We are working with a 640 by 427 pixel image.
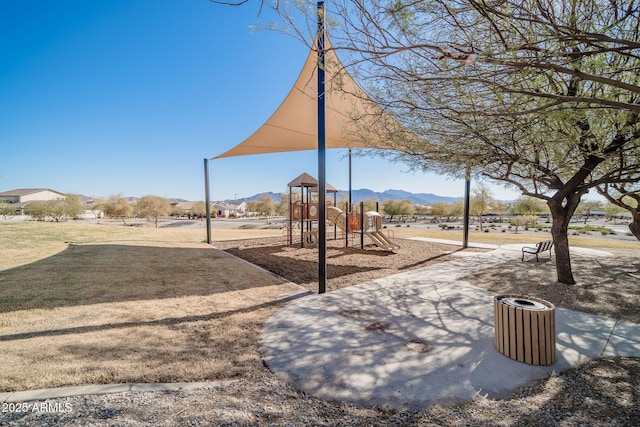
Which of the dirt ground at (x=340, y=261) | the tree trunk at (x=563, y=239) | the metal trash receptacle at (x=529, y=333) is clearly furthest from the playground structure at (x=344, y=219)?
the metal trash receptacle at (x=529, y=333)

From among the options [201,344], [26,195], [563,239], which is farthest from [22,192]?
[563,239]

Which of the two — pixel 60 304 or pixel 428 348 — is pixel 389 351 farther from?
pixel 60 304

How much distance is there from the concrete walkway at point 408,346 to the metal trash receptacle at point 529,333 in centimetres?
10

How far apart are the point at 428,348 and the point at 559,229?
4.76 meters

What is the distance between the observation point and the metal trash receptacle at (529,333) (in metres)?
2.71

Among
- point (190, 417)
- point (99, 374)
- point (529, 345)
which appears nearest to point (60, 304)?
point (99, 374)

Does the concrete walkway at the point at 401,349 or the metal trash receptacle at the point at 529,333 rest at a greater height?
the metal trash receptacle at the point at 529,333

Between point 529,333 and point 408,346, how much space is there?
121cm

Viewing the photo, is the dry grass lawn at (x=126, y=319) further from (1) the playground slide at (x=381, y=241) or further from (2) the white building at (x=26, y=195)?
(2) the white building at (x=26, y=195)

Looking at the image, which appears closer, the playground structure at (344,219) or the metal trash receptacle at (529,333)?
the metal trash receptacle at (529,333)

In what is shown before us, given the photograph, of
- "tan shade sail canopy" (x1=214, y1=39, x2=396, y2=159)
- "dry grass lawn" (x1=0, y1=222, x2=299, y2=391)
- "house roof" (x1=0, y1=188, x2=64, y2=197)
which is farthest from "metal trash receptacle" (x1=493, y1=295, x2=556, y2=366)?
"house roof" (x1=0, y1=188, x2=64, y2=197)

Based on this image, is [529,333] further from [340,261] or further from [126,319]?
[340,261]

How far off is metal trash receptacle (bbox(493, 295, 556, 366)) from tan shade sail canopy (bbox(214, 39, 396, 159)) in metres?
3.35

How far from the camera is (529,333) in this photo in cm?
274
